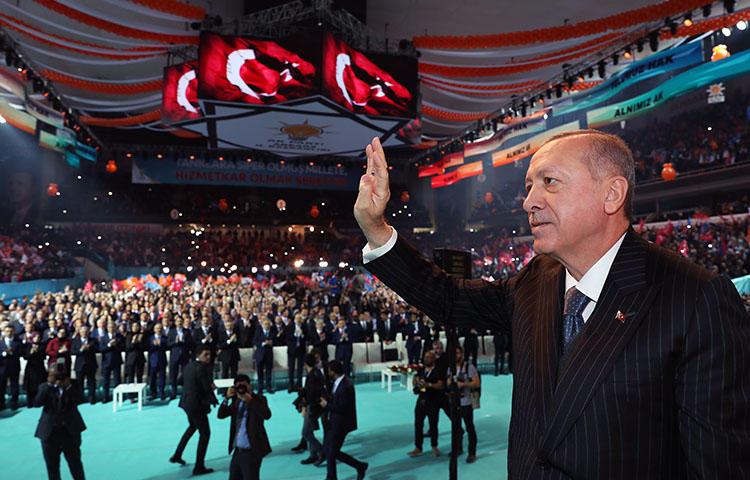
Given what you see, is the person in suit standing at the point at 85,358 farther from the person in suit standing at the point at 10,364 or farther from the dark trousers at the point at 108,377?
the person in suit standing at the point at 10,364

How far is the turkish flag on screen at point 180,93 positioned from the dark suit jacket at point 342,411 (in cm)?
761

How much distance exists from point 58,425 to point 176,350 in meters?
5.60

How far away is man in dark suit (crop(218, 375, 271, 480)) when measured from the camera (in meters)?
5.75

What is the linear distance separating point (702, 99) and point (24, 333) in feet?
104

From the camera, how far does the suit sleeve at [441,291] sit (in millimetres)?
1692

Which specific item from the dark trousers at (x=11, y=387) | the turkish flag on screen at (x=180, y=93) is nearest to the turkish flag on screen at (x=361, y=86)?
the turkish flag on screen at (x=180, y=93)

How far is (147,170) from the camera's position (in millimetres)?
28281

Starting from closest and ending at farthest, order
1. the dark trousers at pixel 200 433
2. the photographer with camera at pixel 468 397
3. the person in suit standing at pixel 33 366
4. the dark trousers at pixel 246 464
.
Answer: the dark trousers at pixel 246 464 → the dark trousers at pixel 200 433 → the photographer with camera at pixel 468 397 → the person in suit standing at pixel 33 366

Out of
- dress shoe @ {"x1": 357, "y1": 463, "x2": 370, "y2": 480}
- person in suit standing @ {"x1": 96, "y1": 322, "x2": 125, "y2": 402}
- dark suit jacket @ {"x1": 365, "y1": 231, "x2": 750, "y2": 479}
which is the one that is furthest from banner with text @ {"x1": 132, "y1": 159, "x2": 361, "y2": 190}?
dark suit jacket @ {"x1": 365, "y1": 231, "x2": 750, "y2": 479}

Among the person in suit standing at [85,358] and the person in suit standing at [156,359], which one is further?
the person in suit standing at [156,359]

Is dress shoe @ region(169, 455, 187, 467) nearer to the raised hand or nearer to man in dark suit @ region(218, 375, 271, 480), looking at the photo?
man in dark suit @ region(218, 375, 271, 480)

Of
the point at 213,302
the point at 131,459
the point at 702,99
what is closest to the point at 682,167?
the point at 702,99

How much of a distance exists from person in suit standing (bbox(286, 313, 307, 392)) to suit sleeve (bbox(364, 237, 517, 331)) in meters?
11.0

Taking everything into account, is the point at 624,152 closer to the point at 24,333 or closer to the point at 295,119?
the point at 295,119
